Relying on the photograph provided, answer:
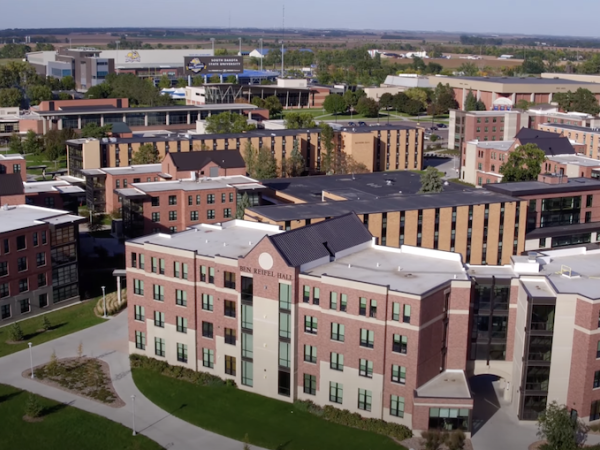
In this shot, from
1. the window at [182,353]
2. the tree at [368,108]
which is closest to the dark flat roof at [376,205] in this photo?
the window at [182,353]

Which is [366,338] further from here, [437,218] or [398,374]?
[437,218]

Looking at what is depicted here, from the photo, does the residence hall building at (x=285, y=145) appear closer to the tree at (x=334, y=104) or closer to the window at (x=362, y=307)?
the window at (x=362, y=307)

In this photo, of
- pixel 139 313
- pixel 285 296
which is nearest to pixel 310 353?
pixel 285 296

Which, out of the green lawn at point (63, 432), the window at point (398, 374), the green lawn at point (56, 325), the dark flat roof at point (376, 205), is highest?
the dark flat roof at point (376, 205)

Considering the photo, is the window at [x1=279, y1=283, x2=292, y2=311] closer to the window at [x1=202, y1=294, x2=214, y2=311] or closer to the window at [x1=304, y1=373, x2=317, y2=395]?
the window at [x1=304, y1=373, x2=317, y2=395]

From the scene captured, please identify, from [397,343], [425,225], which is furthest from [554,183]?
[397,343]

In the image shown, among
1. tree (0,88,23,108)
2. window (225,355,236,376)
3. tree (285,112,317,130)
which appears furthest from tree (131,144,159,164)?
tree (0,88,23,108)
